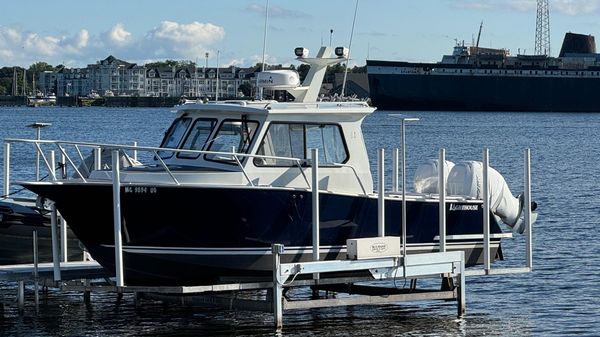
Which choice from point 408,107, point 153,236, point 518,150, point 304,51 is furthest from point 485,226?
point 408,107

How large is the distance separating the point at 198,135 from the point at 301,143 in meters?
1.42

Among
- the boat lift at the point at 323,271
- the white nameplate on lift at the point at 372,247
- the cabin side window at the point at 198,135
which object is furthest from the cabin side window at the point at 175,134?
the white nameplate on lift at the point at 372,247

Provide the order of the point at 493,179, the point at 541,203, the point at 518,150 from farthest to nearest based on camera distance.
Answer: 1. the point at 518,150
2. the point at 541,203
3. the point at 493,179

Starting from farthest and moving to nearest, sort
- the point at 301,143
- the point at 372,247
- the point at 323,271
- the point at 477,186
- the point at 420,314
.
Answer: the point at 420,314 → the point at 477,186 → the point at 301,143 → the point at 372,247 → the point at 323,271

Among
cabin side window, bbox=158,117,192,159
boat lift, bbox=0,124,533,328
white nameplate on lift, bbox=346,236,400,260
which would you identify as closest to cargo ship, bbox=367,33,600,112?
boat lift, bbox=0,124,533,328

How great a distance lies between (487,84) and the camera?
17812cm

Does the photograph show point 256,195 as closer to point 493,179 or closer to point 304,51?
point 304,51

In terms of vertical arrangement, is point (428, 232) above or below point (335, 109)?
below

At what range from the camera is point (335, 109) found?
734 inches

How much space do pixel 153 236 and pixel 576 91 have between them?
556 feet

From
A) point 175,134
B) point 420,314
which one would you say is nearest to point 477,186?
point 420,314

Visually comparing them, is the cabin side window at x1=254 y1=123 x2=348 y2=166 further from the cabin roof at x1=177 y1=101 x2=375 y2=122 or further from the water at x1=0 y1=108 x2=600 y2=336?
the water at x1=0 y1=108 x2=600 y2=336

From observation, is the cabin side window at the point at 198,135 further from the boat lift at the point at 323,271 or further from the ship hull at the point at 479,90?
the ship hull at the point at 479,90

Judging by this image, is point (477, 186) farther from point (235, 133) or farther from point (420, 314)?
point (235, 133)
